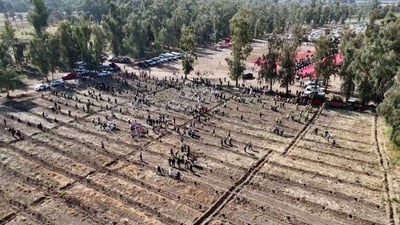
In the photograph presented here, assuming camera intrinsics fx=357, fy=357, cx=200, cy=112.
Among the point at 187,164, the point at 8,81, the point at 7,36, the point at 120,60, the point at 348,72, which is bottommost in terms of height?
the point at 187,164

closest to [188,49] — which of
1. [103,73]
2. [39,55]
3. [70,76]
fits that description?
[103,73]

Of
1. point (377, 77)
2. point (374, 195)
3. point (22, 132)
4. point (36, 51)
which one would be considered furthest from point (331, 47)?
point (36, 51)

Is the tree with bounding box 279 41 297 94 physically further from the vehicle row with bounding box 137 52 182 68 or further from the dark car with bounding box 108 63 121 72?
the dark car with bounding box 108 63 121 72

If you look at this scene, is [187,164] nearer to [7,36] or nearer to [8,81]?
[8,81]

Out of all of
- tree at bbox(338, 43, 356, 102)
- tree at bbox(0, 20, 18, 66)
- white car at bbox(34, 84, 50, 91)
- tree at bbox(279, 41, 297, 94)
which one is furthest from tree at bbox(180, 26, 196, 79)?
tree at bbox(0, 20, 18, 66)

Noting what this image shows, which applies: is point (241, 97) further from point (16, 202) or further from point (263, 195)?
point (16, 202)

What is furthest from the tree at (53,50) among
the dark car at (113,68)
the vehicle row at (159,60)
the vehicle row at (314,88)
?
the vehicle row at (314,88)
